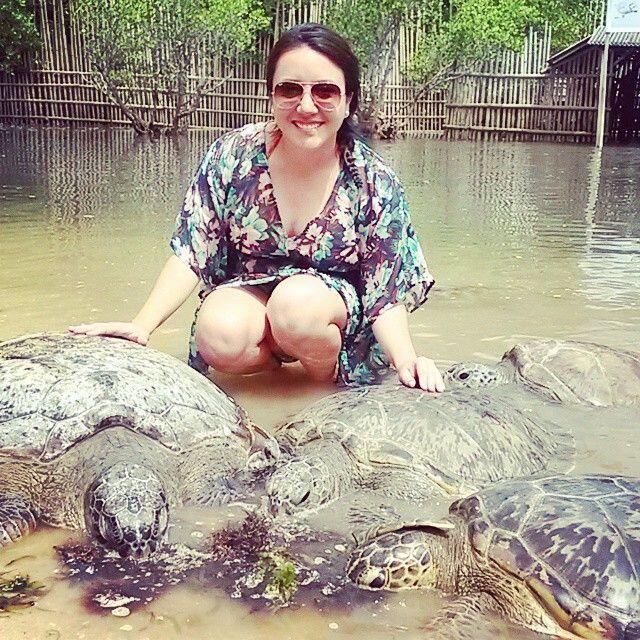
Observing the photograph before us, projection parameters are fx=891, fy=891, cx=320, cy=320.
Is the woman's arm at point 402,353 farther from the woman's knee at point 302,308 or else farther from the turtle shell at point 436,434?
the woman's knee at point 302,308

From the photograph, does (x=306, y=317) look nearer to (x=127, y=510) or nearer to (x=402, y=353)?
(x=402, y=353)

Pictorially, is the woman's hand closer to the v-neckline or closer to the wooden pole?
the v-neckline

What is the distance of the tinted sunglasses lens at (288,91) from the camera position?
128 inches

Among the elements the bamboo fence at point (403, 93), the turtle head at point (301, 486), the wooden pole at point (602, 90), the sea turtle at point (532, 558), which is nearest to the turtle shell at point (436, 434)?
the turtle head at point (301, 486)

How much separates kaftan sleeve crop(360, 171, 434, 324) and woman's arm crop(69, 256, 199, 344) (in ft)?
2.36

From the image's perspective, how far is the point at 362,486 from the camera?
293cm

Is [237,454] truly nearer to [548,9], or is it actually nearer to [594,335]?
[594,335]

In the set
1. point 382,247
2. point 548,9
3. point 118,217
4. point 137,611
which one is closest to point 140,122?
point 118,217

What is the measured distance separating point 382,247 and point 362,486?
1116mm

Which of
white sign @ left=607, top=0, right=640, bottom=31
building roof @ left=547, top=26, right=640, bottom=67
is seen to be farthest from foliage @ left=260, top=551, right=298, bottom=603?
building roof @ left=547, top=26, right=640, bottom=67

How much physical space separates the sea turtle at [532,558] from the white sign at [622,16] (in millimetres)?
14667

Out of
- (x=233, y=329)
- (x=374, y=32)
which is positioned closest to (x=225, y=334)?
(x=233, y=329)

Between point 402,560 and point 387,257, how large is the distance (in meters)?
1.62

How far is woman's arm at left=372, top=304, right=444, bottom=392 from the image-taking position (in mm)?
3240
